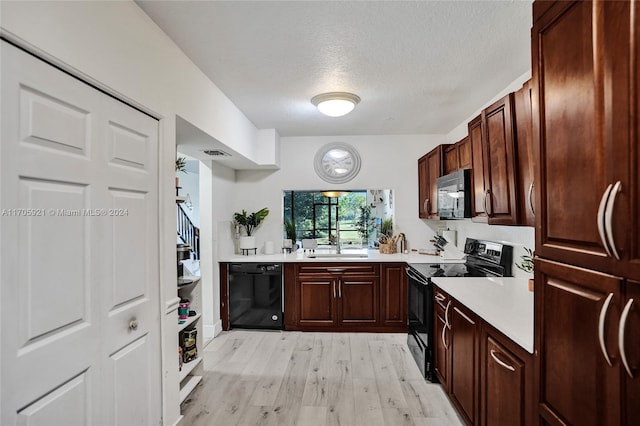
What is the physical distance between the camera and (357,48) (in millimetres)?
2096

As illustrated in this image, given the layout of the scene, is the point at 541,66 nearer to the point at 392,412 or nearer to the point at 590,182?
the point at 590,182

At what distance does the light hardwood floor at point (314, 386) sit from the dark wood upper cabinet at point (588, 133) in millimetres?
1782

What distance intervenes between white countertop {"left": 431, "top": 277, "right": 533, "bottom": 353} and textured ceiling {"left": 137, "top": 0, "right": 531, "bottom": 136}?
5.25 feet

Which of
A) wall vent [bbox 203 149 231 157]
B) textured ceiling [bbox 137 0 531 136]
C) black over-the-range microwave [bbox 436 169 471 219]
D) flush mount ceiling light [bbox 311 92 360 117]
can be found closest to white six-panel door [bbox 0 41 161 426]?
textured ceiling [bbox 137 0 531 136]

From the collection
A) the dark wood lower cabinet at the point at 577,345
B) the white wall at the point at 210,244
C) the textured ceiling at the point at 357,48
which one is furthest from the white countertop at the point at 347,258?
the dark wood lower cabinet at the point at 577,345

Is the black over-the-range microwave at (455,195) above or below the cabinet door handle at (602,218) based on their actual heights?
above

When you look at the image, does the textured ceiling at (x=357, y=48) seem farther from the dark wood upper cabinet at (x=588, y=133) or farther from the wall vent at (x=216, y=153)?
the dark wood upper cabinet at (x=588, y=133)

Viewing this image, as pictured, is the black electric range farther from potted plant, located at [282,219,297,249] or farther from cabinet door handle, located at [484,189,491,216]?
potted plant, located at [282,219,297,249]

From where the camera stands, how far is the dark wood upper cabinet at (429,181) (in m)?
3.67

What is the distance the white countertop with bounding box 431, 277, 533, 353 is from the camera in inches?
59.6

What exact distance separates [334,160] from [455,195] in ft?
6.46

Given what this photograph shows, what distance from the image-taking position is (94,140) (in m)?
1.44

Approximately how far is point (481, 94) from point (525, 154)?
124cm

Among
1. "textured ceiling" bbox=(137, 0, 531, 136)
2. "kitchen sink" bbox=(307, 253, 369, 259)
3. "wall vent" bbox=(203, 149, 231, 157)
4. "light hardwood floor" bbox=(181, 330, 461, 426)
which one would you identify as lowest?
"light hardwood floor" bbox=(181, 330, 461, 426)
